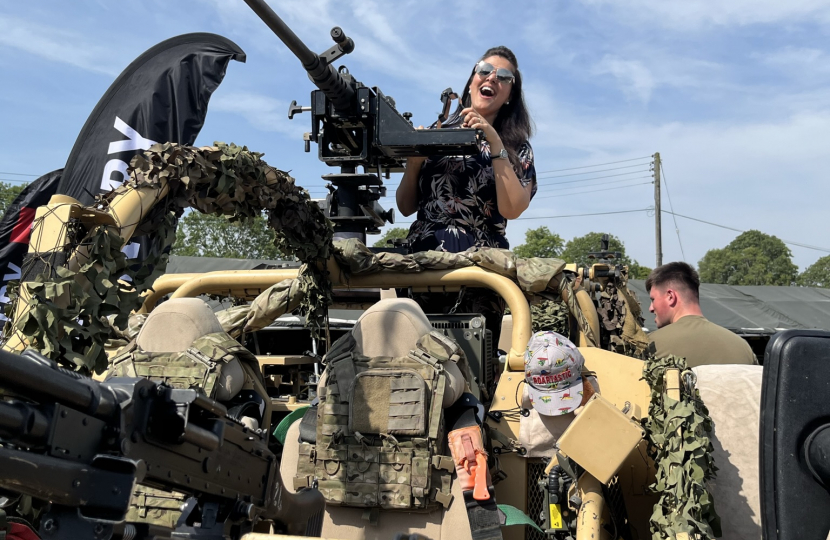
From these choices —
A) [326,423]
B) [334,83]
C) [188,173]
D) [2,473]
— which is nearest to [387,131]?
[334,83]

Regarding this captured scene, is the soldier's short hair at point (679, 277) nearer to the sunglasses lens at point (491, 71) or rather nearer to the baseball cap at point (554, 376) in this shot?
the sunglasses lens at point (491, 71)

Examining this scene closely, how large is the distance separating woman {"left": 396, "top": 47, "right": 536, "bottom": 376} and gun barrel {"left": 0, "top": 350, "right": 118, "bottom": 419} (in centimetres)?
293

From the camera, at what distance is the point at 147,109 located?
600cm

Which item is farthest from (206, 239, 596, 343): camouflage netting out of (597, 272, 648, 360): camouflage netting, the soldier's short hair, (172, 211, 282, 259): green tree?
(172, 211, 282, 259): green tree

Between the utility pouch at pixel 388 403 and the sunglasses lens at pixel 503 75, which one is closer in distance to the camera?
the utility pouch at pixel 388 403

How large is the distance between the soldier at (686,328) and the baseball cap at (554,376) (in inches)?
42.2

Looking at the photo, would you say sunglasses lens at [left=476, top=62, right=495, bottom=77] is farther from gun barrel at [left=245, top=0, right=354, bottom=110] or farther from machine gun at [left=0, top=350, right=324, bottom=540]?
machine gun at [left=0, top=350, right=324, bottom=540]

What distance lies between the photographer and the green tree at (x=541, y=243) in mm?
38312

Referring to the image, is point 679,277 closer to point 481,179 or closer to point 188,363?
point 481,179

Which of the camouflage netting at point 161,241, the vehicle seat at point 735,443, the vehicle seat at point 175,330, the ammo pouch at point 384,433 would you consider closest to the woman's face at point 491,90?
the camouflage netting at point 161,241

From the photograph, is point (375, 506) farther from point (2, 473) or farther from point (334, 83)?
point (334, 83)

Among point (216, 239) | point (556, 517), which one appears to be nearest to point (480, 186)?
point (556, 517)

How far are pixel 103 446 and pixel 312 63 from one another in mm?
2555

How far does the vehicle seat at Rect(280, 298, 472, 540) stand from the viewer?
134 inches
